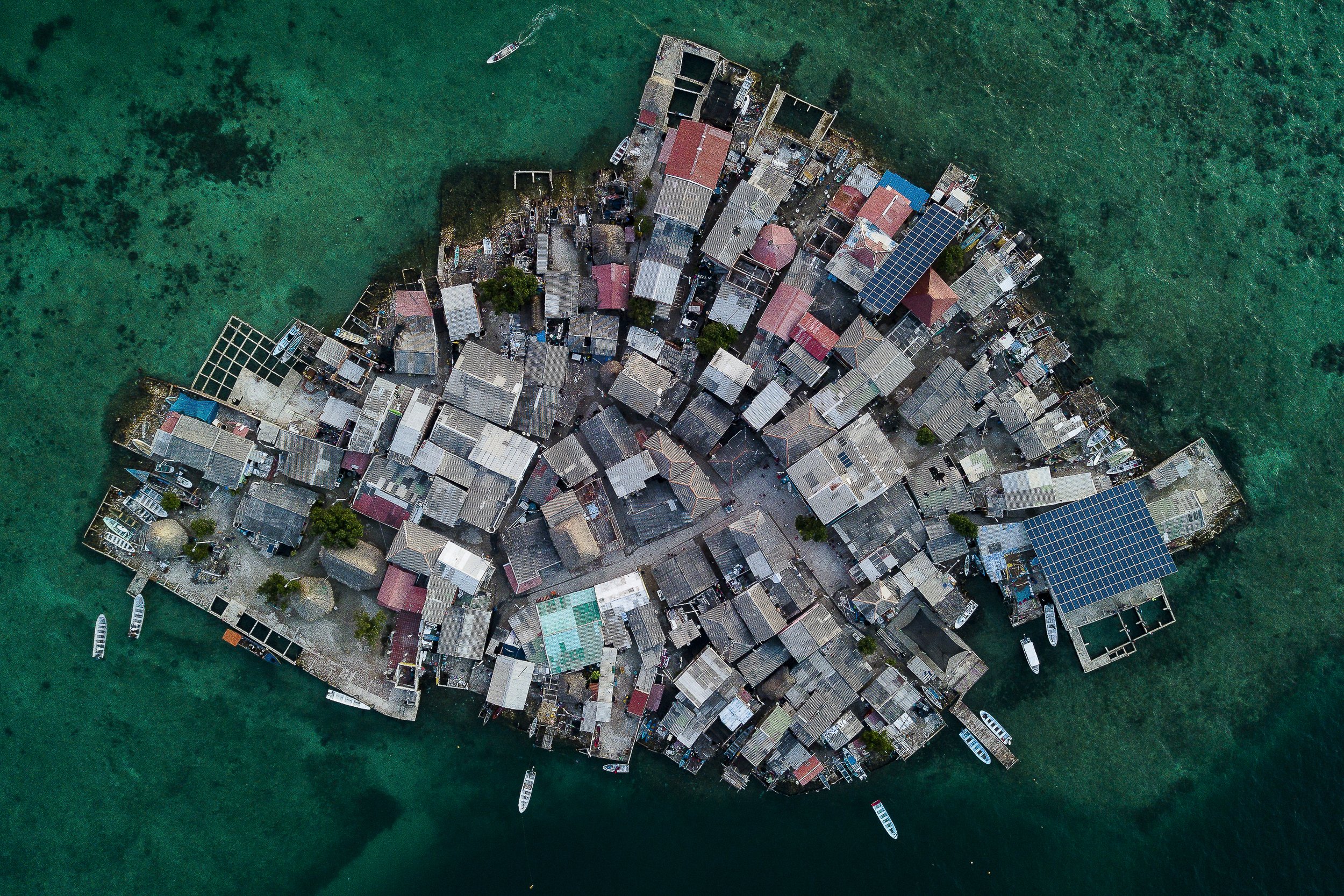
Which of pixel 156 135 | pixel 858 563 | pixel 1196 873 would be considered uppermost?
pixel 156 135

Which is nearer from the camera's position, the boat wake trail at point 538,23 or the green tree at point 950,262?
the green tree at point 950,262

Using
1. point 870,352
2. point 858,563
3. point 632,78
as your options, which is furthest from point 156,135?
point 858,563

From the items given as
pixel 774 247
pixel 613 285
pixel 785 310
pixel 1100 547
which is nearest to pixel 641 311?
pixel 613 285

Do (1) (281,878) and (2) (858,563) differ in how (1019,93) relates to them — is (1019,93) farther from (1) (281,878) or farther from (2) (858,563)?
(1) (281,878)

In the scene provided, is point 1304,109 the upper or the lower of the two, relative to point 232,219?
upper

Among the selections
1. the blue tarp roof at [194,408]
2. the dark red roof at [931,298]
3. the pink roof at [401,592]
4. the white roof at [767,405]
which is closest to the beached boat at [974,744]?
the white roof at [767,405]

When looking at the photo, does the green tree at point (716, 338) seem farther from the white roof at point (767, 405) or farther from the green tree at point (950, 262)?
the green tree at point (950, 262)
